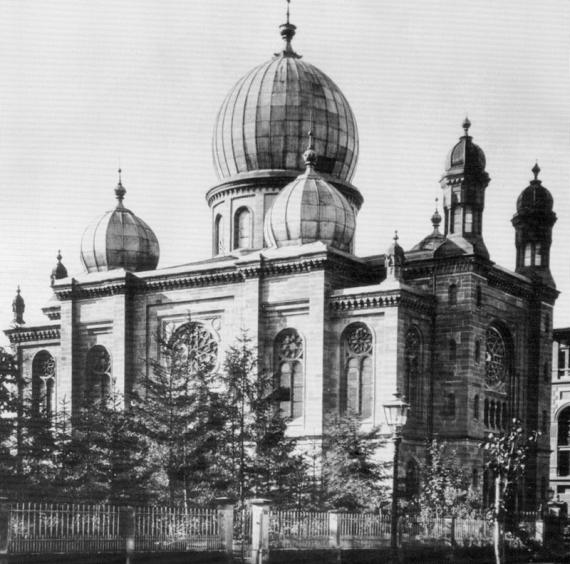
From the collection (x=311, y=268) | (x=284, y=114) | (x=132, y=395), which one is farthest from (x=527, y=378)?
(x=132, y=395)

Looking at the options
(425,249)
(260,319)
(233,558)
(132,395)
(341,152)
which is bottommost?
(233,558)

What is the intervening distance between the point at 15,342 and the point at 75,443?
17028mm

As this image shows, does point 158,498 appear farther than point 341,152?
No

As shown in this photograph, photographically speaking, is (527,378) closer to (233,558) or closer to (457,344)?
(457,344)

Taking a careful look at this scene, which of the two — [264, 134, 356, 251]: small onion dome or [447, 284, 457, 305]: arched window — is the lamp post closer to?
[447, 284, 457, 305]: arched window

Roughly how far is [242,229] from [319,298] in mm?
9772

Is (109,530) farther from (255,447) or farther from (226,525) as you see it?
(255,447)

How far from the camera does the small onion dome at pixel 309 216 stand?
135 feet

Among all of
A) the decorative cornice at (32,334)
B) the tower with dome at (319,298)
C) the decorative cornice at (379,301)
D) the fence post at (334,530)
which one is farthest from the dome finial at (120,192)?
the fence post at (334,530)

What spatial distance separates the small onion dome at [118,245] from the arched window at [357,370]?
11.7 metres

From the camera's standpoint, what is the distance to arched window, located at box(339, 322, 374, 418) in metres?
39.2

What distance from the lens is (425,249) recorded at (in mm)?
43719

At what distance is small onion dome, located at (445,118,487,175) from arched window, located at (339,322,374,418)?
7.62m

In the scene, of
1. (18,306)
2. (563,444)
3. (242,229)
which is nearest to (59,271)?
(18,306)
